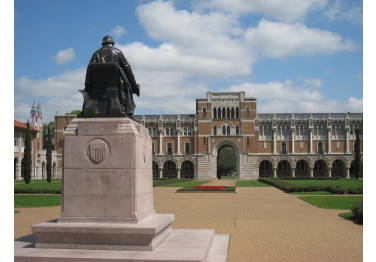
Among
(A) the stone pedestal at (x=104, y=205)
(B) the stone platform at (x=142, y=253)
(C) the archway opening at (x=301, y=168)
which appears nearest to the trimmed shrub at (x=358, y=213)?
(B) the stone platform at (x=142, y=253)

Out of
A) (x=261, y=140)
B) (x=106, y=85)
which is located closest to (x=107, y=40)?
(x=106, y=85)

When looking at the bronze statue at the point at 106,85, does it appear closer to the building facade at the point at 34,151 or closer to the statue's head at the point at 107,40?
the statue's head at the point at 107,40

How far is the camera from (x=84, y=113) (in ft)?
28.8

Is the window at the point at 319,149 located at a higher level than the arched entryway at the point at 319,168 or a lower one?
higher

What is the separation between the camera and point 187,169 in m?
70.3

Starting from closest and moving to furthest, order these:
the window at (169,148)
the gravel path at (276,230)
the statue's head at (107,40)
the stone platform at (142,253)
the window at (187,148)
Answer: the stone platform at (142,253), the gravel path at (276,230), the statue's head at (107,40), the window at (187,148), the window at (169,148)

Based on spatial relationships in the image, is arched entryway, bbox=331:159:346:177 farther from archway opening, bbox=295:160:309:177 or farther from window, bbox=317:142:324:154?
archway opening, bbox=295:160:309:177

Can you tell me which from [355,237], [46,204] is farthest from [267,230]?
[46,204]

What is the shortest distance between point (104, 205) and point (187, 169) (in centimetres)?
6227

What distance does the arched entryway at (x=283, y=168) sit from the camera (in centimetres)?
6819

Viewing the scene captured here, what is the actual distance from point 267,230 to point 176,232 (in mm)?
3183

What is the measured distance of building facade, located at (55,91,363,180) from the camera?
2618 inches

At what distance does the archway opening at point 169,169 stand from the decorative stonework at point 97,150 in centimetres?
6228

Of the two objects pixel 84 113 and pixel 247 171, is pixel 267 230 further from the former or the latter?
pixel 247 171
